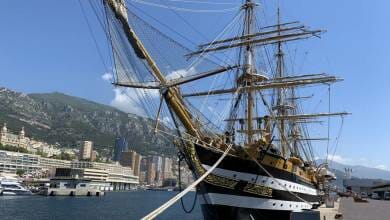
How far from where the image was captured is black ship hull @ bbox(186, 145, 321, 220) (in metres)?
26.5

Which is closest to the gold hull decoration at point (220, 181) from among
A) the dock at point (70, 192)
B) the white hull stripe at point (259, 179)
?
the white hull stripe at point (259, 179)

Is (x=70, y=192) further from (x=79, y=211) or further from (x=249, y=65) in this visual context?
(x=249, y=65)

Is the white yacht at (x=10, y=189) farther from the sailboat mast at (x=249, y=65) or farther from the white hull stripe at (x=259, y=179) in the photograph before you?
the white hull stripe at (x=259, y=179)

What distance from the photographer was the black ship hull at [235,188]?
2655cm

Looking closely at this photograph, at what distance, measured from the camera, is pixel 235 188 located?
87.4 ft

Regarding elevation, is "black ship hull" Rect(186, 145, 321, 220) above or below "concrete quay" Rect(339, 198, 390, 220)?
above

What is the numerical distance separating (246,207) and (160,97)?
831 centimetres

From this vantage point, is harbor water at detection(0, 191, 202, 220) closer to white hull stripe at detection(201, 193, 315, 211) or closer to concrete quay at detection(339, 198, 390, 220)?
concrete quay at detection(339, 198, 390, 220)

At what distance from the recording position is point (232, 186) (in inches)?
1047

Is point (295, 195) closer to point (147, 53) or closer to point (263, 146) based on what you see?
point (263, 146)

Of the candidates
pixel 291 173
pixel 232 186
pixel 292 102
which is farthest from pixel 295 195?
pixel 292 102

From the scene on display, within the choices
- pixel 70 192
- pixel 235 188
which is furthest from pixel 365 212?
pixel 70 192

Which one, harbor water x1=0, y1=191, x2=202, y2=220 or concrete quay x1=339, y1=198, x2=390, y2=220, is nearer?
concrete quay x1=339, y1=198, x2=390, y2=220

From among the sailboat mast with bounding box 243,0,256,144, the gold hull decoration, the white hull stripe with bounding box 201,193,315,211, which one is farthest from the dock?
the white hull stripe with bounding box 201,193,315,211
